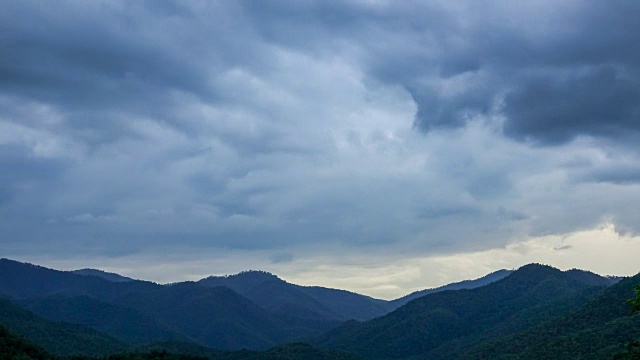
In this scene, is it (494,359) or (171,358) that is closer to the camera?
(171,358)

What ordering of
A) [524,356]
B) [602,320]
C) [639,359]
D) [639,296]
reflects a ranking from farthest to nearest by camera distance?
[602,320] → [524,356] → [639,359] → [639,296]

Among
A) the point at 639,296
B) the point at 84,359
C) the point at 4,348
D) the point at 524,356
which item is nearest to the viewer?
the point at 639,296

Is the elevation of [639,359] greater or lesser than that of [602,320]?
lesser

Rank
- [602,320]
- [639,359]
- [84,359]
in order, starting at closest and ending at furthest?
[639,359]
[84,359]
[602,320]

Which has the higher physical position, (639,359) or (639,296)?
(639,296)

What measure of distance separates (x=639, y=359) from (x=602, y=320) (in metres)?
136

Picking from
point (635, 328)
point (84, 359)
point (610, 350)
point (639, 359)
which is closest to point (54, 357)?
point (84, 359)

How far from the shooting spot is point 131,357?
119 metres

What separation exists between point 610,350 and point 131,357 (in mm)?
102625

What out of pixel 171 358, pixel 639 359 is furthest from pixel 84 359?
pixel 639 359

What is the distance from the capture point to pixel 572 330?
652 feet

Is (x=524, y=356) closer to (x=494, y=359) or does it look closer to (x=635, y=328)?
(x=494, y=359)

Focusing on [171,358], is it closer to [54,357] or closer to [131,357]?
[131,357]

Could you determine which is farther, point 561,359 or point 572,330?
point 572,330
